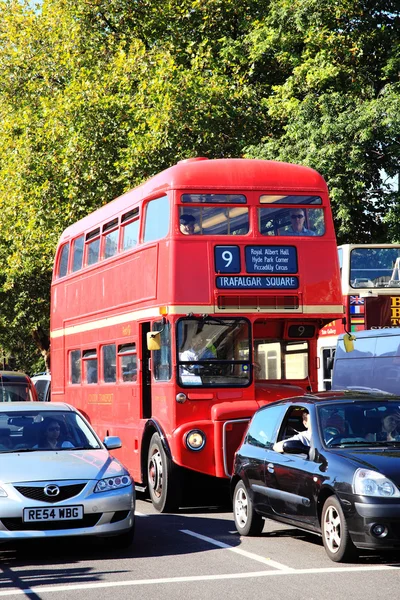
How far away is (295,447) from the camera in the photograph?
34.3 ft

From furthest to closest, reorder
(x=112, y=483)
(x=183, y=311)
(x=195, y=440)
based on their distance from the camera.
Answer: (x=183, y=311) → (x=195, y=440) → (x=112, y=483)

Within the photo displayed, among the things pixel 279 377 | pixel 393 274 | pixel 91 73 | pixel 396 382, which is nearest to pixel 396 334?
pixel 396 382

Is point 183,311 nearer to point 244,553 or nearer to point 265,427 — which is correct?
point 265,427

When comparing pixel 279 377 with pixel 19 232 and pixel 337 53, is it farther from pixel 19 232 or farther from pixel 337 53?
pixel 19 232

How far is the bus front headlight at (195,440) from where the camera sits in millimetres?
14305

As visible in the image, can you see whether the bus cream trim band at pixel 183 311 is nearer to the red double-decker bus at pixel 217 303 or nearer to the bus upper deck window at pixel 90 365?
the red double-decker bus at pixel 217 303

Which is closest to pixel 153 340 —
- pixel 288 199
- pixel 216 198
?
pixel 216 198

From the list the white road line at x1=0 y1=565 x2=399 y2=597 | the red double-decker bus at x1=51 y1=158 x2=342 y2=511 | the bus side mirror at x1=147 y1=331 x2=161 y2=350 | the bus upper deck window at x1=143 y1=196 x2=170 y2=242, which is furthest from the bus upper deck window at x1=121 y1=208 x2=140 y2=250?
the white road line at x1=0 y1=565 x2=399 y2=597

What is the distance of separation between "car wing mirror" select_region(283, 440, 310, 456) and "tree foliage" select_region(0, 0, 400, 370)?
49.2 feet

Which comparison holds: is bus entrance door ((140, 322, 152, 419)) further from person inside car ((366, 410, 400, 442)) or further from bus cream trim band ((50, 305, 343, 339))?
person inside car ((366, 410, 400, 442))

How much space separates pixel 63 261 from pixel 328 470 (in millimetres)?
12224

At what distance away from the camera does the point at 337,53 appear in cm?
2736

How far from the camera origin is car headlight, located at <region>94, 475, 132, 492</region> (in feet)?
34.3

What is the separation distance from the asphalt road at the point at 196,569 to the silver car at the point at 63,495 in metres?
0.29
